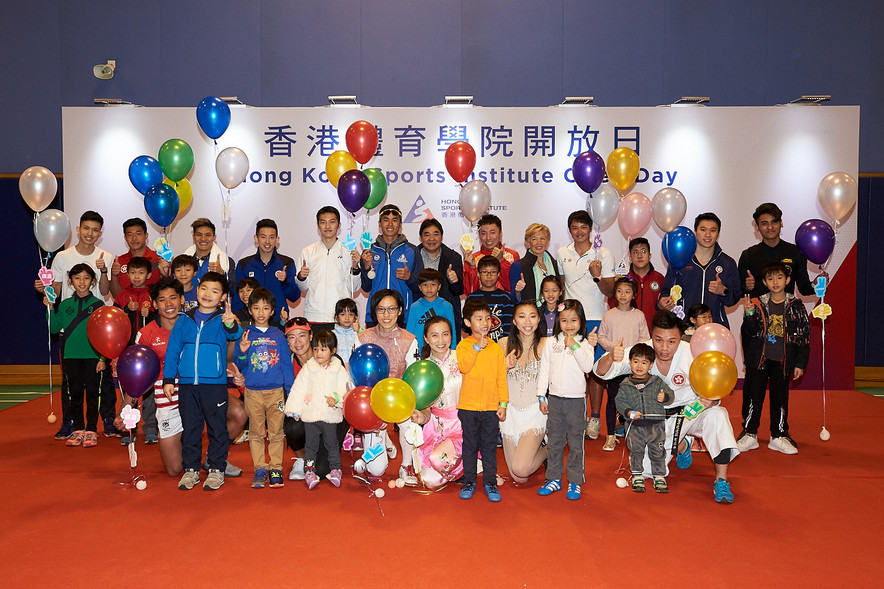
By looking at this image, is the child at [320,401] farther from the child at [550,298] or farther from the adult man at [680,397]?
the adult man at [680,397]

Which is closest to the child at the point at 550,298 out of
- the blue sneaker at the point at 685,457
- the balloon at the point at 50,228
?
the blue sneaker at the point at 685,457

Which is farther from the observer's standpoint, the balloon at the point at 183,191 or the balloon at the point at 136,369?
the balloon at the point at 183,191

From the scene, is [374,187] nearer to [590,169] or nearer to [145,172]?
[590,169]

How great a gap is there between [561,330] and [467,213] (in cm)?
225

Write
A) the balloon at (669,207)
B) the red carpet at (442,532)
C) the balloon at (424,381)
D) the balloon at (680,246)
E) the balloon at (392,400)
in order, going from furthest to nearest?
the balloon at (669,207), the balloon at (680,246), the balloon at (424,381), the balloon at (392,400), the red carpet at (442,532)

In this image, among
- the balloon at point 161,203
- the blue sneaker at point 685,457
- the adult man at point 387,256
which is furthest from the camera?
the balloon at point 161,203

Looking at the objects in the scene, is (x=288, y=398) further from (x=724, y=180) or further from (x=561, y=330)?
(x=724, y=180)

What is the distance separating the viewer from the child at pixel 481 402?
13.2 feet

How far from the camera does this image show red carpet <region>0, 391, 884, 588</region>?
3016mm

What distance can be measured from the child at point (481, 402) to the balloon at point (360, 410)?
1.81 ft

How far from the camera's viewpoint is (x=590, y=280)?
Answer: 539 cm

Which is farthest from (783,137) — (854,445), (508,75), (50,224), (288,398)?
(50,224)

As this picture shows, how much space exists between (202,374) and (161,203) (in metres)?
1.91

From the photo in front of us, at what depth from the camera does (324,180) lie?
23.7 ft
